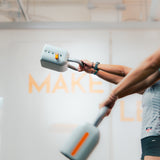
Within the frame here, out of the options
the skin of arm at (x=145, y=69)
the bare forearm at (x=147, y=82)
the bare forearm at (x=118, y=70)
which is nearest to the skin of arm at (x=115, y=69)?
the bare forearm at (x=118, y=70)

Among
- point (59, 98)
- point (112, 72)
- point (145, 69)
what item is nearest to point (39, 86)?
point (59, 98)

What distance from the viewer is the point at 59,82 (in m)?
3.17

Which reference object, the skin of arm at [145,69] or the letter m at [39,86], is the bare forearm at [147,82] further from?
the letter m at [39,86]

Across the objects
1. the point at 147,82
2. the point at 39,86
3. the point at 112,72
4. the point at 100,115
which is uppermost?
the point at 39,86

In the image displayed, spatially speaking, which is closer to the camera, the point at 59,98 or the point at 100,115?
the point at 100,115

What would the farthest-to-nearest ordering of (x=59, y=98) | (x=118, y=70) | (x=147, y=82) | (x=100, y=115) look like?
(x=59, y=98) < (x=118, y=70) < (x=147, y=82) < (x=100, y=115)

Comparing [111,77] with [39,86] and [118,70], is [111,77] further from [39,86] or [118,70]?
[39,86]

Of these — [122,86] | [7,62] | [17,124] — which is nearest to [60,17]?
[7,62]

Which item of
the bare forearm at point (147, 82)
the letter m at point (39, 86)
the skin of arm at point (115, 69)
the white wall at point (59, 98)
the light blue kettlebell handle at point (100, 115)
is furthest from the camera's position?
the letter m at point (39, 86)

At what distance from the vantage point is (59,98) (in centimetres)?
314

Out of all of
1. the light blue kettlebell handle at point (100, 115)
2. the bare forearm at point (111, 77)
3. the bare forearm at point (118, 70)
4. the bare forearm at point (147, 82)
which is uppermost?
the bare forearm at point (118, 70)

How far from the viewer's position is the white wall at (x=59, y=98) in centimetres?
303

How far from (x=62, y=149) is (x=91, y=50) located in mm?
2345

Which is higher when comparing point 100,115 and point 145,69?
point 145,69
